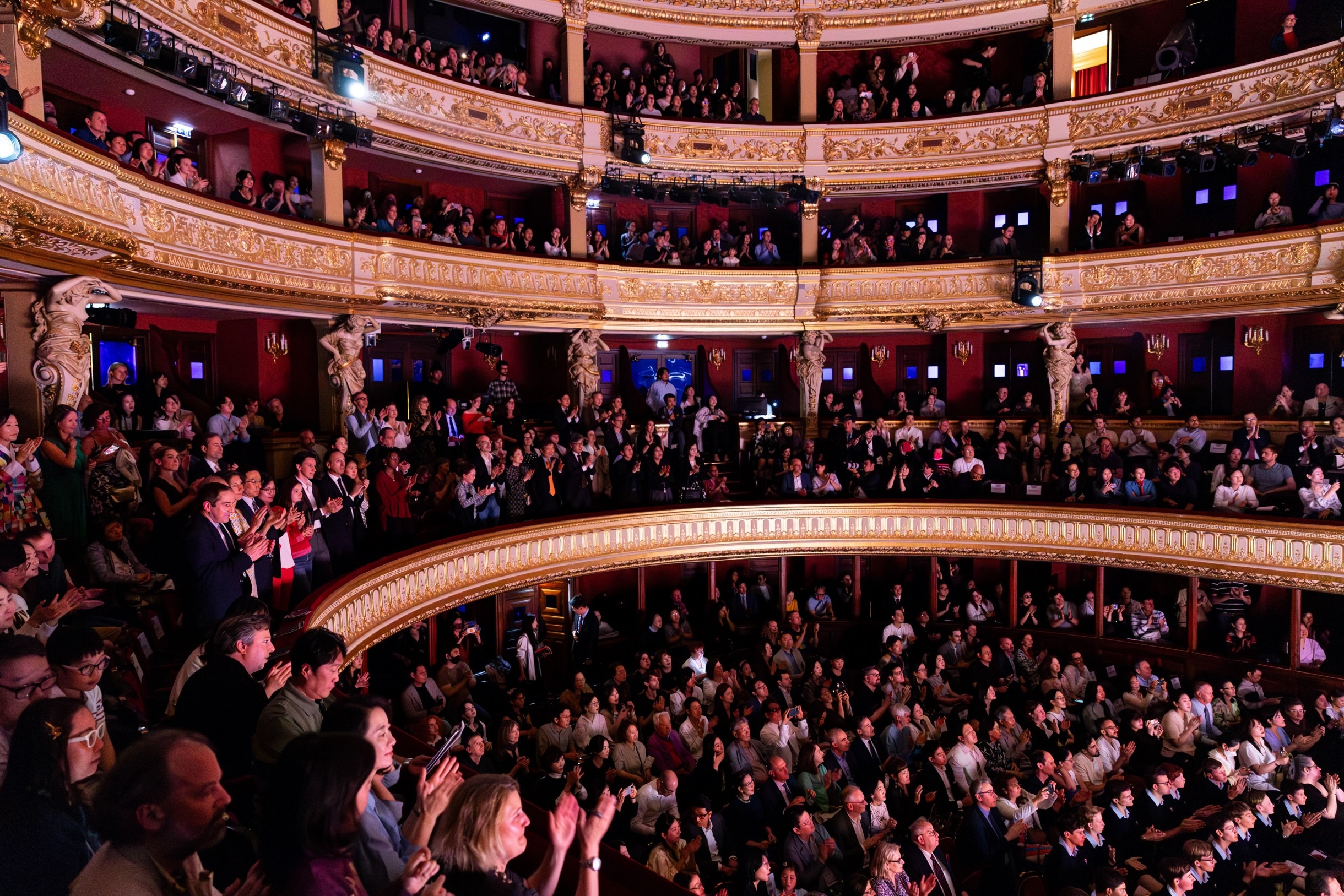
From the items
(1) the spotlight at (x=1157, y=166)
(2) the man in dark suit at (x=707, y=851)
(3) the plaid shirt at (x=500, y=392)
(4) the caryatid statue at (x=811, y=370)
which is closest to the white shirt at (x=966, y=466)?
(4) the caryatid statue at (x=811, y=370)

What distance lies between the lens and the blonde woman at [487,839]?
199 cm

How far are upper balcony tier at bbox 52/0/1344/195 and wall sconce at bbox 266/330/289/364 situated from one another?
306 centimetres

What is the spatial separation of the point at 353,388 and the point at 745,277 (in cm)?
688

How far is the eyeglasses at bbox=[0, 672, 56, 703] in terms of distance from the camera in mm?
2168

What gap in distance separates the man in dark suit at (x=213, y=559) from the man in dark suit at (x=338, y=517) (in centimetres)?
194

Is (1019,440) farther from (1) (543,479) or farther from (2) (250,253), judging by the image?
(2) (250,253)

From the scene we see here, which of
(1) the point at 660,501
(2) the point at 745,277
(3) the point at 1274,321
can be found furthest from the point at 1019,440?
(1) the point at 660,501

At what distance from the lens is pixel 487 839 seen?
2.01m

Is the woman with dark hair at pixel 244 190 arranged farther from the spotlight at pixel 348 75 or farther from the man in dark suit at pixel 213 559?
the man in dark suit at pixel 213 559

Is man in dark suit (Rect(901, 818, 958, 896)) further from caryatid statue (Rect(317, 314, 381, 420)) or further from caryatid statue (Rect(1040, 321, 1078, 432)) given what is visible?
caryatid statue (Rect(1040, 321, 1078, 432))

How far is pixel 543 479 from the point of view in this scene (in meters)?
10.3

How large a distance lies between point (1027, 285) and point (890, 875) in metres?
10.8

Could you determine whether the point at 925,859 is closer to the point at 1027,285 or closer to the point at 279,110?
the point at 279,110

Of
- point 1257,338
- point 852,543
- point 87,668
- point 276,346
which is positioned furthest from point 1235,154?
point 87,668
